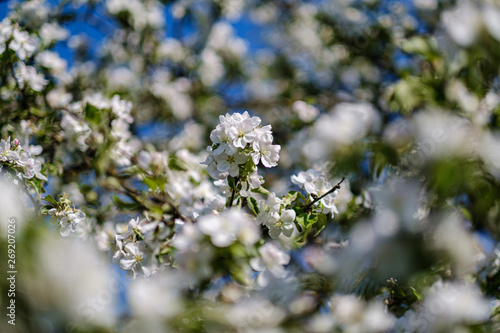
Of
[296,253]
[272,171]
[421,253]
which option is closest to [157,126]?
[272,171]

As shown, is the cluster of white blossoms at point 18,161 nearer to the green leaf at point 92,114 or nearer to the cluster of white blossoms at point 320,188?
the green leaf at point 92,114

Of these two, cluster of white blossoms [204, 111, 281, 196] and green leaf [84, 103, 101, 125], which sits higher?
green leaf [84, 103, 101, 125]

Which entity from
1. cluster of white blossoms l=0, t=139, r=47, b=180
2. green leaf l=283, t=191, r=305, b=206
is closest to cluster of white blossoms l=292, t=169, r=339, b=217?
green leaf l=283, t=191, r=305, b=206

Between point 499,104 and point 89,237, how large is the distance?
155 cm

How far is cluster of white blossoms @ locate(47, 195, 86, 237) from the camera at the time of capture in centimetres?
116

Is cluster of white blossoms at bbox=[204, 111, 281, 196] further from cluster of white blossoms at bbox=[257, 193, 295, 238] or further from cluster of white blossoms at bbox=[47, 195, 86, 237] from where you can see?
cluster of white blossoms at bbox=[47, 195, 86, 237]

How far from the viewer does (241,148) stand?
97cm

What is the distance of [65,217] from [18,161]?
222 mm

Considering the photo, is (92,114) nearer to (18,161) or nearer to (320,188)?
(18,161)

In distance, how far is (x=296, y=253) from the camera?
1.48m

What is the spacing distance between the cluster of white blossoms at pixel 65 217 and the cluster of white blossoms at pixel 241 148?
485 millimetres

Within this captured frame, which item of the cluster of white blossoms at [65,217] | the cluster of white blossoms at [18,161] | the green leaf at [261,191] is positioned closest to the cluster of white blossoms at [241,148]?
the green leaf at [261,191]

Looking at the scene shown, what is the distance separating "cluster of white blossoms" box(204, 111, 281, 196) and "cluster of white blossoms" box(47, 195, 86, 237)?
1.59 feet

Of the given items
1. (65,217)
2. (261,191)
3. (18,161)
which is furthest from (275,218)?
(18,161)
